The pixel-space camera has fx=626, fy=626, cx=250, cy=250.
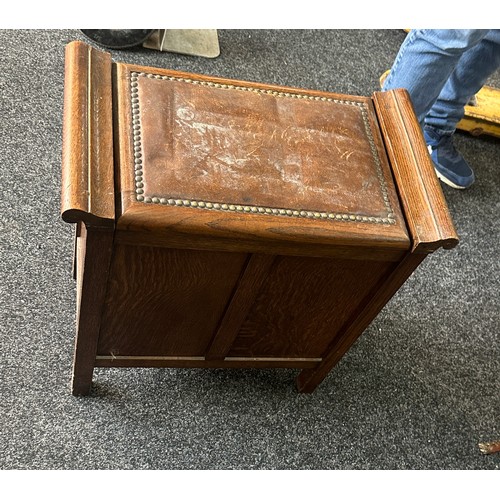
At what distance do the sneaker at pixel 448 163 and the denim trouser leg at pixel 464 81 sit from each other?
3 centimetres

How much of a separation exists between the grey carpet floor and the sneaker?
0.13 m

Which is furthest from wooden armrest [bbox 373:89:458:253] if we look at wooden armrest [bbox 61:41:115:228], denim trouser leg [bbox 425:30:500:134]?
denim trouser leg [bbox 425:30:500:134]

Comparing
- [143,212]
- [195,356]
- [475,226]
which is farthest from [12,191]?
[475,226]

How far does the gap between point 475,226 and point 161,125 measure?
1.10m

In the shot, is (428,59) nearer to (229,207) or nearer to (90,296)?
(229,207)

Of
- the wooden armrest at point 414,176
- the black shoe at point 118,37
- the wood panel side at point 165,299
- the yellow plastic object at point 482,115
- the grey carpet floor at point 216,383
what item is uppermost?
the wooden armrest at point 414,176

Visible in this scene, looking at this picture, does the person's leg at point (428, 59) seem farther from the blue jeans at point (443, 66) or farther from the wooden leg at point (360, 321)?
the wooden leg at point (360, 321)

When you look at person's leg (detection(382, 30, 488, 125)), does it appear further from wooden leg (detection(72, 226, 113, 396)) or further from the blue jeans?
wooden leg (detection(72, 226, 113, 396))

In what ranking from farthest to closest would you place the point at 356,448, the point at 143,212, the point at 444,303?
the point at 444,303 < the point at 356,448 < the point at 143,212

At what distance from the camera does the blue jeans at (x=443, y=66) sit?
1288mm

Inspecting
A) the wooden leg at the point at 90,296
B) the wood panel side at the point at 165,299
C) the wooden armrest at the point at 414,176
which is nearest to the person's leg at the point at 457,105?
the wooden armrest at the point at 414,176
